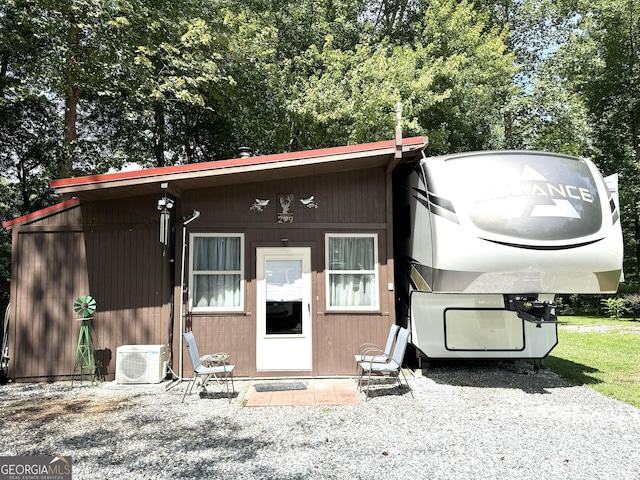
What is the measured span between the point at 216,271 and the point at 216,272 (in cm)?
1

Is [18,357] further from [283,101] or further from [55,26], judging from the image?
[283,101]

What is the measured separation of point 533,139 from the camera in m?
18.6

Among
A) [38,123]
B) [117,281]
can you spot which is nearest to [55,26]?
[38,123]

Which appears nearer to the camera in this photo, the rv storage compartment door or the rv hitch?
the rv hitch

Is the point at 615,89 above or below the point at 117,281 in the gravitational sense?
above

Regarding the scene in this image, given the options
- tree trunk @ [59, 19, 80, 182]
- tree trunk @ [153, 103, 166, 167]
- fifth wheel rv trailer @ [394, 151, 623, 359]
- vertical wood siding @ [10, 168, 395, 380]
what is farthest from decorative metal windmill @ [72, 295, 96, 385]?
tree trunk @ [153, 103, 166, 167]

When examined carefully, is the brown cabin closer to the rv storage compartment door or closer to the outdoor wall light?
the outdoor wall light

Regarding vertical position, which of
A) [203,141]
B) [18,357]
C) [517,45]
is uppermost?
[517,45]

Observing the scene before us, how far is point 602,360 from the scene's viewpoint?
827cm

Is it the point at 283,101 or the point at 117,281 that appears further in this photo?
the point at 283,101

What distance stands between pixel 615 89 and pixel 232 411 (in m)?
21.2

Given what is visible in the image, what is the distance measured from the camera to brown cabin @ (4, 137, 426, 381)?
6.68 m

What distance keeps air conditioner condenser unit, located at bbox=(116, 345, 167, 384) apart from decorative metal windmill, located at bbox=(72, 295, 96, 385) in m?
0.43

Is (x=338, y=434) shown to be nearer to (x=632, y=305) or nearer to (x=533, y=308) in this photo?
(x=533, y=308)
